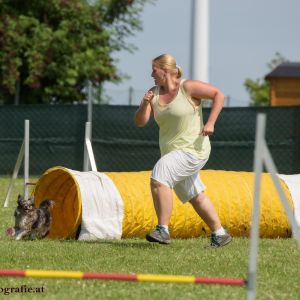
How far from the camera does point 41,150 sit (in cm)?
1780

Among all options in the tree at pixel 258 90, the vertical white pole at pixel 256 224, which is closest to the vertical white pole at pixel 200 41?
the vertical white pole at pixel 256 224

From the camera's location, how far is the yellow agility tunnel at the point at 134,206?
8523 millimetres

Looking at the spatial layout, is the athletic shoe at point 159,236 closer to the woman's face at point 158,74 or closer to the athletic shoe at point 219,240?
the athletic shoe at point 219,240

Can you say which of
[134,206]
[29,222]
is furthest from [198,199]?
[29,222]

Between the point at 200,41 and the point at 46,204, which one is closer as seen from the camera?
the point at 46,204

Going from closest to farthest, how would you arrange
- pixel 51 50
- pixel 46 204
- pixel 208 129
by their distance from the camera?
pixel 208 129 → pixel 46 204 → pixel 51 50

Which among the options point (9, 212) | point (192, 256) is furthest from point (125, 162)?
point (192, 256)

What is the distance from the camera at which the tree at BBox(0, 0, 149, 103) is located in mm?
26938

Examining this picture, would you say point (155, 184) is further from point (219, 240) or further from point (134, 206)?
point (134, 206)

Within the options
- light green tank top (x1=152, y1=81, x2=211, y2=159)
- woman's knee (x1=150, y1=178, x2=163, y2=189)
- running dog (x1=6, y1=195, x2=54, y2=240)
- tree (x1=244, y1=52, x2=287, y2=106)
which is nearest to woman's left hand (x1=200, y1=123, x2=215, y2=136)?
light green tank top (x1=152, y1=81, x2=211, y2=159)

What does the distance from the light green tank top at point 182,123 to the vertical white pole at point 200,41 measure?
33.7 feet

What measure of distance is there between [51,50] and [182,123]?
2012 centimetres

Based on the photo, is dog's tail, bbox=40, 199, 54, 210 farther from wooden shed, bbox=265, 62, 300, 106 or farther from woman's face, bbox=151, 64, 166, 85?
wooden shed, bbox=265, 62, 300, 106

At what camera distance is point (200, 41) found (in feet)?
59.2
